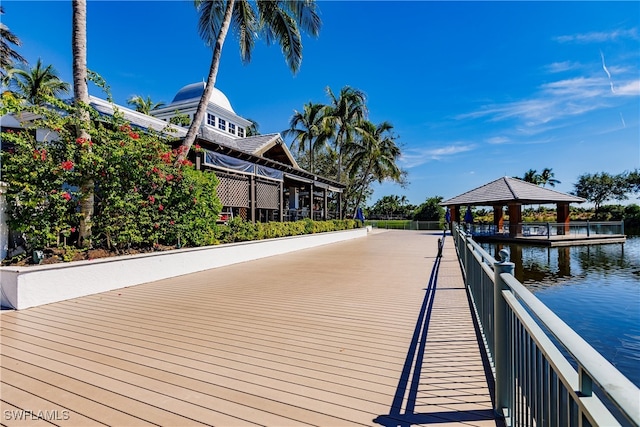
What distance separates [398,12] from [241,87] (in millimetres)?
16801

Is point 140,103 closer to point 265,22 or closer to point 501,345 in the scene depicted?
point 265,22

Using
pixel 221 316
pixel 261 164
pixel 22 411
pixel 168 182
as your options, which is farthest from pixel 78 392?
pixel 261 164

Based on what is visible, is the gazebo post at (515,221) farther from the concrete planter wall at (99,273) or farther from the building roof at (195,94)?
the building roof at (195,94)

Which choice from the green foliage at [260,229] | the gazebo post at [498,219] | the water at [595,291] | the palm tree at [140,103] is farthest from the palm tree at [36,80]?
the gazebo post at [498,219]

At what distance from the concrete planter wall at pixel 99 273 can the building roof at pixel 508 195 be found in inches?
774

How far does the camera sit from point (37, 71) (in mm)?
23188

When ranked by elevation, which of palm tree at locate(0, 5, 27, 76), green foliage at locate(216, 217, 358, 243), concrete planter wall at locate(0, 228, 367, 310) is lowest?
concrete planter wall at locate(0, 228, 367, 310)

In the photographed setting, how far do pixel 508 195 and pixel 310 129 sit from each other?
608 inches

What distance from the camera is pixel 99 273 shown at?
6086mm

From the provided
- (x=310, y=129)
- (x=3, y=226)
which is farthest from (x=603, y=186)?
(x=3, y=226)

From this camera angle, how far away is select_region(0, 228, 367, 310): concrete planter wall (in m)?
5.08

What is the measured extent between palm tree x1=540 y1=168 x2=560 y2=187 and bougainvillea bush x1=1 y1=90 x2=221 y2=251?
5174 cm

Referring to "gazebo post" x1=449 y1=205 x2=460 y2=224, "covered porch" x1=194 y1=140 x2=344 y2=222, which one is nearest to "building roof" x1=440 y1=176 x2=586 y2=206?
"gazebo post" x1=449 y1=205 x2=460 y2=224

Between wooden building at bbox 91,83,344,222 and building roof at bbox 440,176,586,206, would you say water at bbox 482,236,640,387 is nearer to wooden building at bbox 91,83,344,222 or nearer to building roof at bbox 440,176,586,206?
building roof at bbox 440,176,586,206
